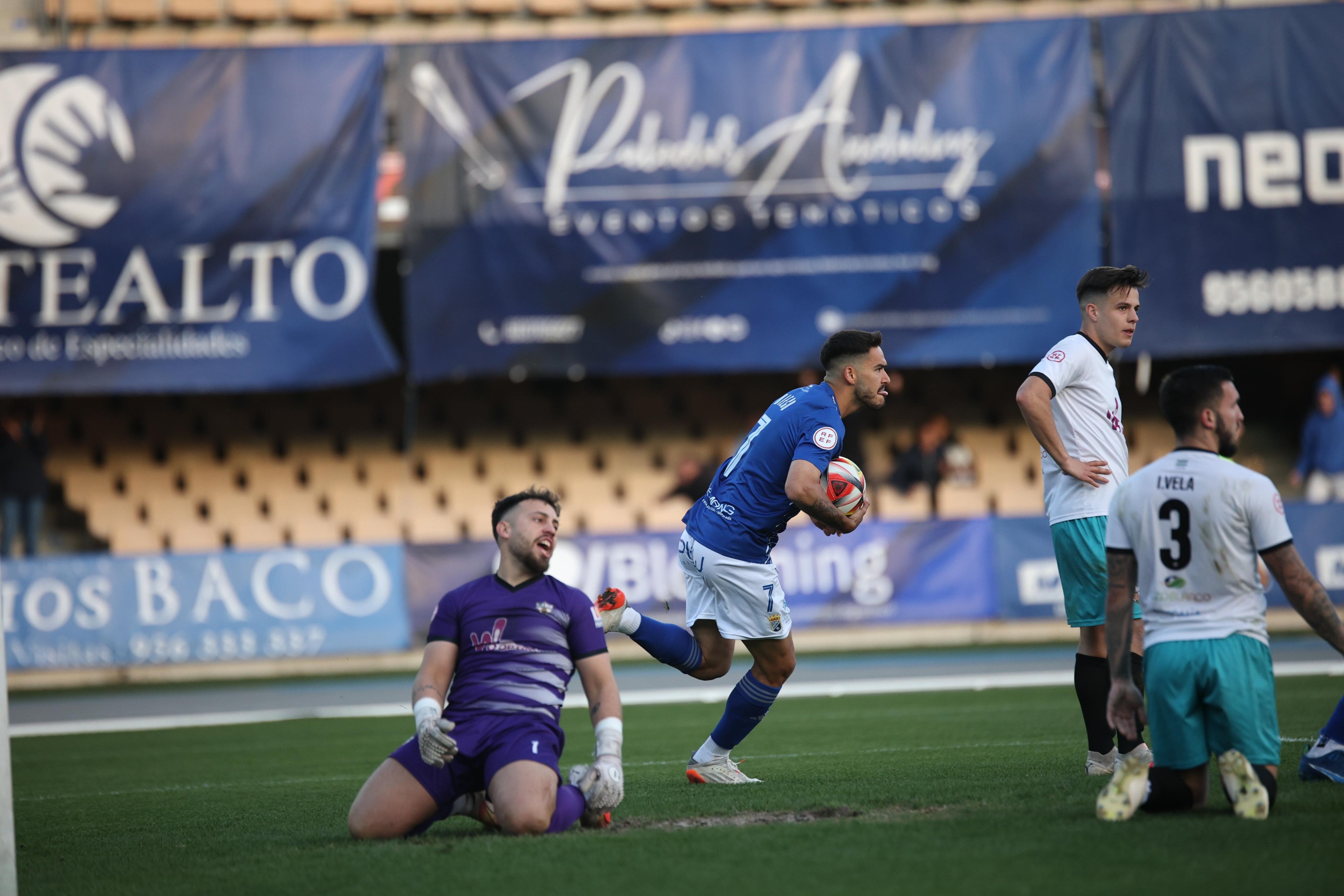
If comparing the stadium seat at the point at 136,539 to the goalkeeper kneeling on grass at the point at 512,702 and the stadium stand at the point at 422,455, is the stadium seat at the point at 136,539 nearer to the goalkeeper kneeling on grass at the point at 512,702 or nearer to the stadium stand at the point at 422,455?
the stadium stand at the point at 422,455

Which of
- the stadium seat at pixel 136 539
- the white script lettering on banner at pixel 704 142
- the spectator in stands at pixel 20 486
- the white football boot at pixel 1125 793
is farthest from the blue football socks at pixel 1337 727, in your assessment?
the stadium seat at pixel 136 539

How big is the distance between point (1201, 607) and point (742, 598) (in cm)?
217

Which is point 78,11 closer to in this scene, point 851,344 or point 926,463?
point 926,463

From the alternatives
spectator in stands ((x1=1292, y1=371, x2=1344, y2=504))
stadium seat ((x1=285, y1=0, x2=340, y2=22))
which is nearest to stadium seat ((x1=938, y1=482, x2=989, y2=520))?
spectator in stands ((x1=1292, y1=371, x2=1344, y2=504))

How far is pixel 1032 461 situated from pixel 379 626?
864 centimetres

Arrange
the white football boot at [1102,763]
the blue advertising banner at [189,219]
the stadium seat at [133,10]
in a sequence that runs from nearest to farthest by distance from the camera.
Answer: the white football boot at [1102,763] → the blue advertising banner at [189,219] → the stadium seat at [133,10]

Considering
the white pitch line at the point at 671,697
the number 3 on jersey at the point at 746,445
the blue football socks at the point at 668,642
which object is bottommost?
the white pitch line at the point at 671,697

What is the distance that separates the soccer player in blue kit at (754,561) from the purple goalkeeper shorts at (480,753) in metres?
1.13

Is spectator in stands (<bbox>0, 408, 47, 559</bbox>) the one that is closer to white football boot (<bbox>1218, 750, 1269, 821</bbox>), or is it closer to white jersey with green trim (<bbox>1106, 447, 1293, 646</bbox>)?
white jersey with green trim (<bbox>1106, 447, 1293, 646</bbox>)

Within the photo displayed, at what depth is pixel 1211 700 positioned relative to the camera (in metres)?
4.53

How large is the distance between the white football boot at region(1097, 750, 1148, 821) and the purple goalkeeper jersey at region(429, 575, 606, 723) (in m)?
1.86

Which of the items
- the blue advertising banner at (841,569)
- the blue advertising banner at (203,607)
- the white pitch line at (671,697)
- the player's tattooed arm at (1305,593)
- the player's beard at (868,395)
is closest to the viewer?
the player's tattooed arm at (1305,593)

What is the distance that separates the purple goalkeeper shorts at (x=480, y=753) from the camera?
4859 mm

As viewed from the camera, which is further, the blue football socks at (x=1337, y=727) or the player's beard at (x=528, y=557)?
the blue football socks at (x=1337, y=727)
